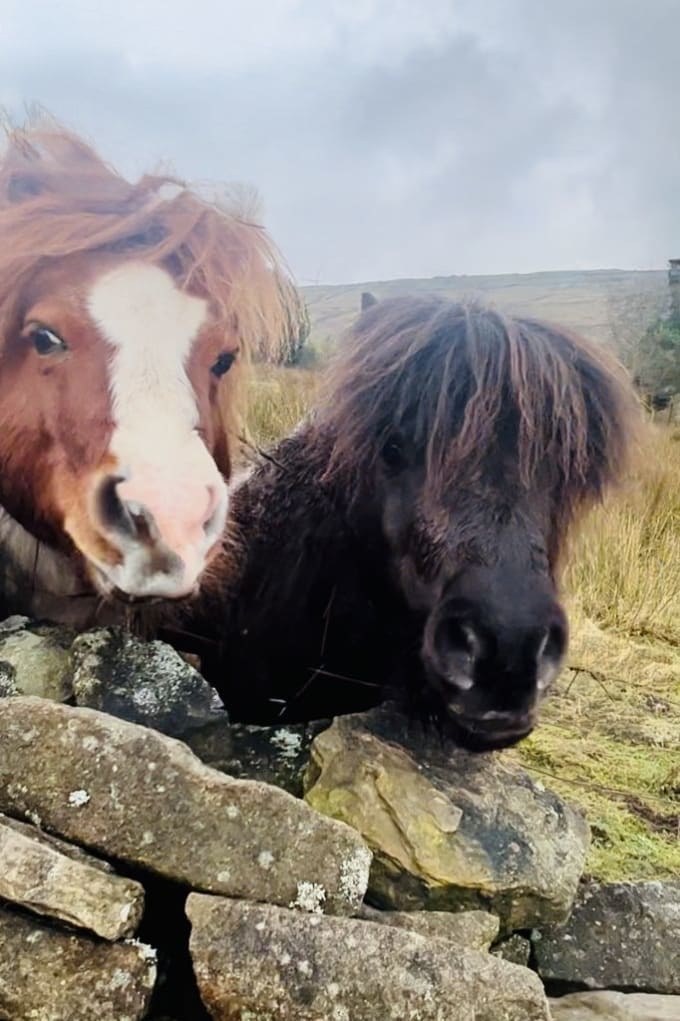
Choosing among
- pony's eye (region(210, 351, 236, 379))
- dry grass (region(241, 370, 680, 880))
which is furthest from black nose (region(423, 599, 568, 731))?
pony's eye (region(210, 351, 236, 379))

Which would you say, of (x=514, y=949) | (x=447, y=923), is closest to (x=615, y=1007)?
(x=514, y=949)

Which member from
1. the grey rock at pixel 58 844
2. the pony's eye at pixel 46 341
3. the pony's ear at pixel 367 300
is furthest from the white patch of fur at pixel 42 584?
the pony's ear at pixel 367 300

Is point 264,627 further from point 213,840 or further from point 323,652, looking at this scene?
point 213,840

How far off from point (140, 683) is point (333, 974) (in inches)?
35.2

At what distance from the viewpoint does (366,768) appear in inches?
82.3

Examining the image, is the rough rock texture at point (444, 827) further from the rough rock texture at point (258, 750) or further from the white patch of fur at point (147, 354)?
the white patch of fur at point (147, 354)

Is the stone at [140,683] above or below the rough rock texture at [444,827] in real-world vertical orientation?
above

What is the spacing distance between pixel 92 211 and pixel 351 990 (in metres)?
1.57

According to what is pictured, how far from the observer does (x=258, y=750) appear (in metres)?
2.29

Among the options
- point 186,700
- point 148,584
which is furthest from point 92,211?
point 186,700

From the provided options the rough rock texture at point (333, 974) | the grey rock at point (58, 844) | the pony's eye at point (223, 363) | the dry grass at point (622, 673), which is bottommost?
the dry grass at point (622, 673)

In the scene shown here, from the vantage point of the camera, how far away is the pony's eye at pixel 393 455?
2225 millimetres

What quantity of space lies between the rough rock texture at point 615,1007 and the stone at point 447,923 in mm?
238

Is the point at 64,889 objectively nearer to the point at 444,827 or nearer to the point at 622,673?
the point at 444,827
